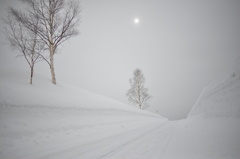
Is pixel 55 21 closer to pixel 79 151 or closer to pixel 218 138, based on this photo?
pixel 79 151

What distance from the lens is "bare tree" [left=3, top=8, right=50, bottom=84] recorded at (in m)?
8.40

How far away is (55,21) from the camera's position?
951 cm

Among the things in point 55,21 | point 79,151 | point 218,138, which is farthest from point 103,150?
point 55,21

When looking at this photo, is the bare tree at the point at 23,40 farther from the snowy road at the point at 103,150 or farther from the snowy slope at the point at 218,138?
the snowy slope at the point at 218,138

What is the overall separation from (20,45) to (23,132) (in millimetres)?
9498

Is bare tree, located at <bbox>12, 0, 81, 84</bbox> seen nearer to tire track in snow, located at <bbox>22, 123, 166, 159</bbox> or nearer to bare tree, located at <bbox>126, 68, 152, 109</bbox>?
tire track in snow, located at <bbox>22, 123, 166, 159</bbox>

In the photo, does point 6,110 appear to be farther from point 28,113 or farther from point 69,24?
point 69,24

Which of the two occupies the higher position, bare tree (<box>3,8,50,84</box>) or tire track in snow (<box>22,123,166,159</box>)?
bare tree (<box>3,8,50,84</box>)

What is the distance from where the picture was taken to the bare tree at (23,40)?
8396 millimetres

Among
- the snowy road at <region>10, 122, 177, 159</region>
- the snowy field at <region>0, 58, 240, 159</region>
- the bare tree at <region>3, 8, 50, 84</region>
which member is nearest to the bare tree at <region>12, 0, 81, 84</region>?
the bare tree at <region>3, 8, 50, 84</region>

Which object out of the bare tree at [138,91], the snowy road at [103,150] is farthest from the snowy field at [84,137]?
the bare tree at [138,91]

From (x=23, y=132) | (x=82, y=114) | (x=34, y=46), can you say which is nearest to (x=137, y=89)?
(x=82, y=114)

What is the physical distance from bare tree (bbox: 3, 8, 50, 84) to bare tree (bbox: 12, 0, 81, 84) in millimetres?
563

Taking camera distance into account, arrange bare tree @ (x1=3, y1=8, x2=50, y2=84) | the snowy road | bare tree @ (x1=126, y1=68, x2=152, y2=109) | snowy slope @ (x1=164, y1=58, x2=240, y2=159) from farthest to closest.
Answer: bare tree @ (x1=126, y1=68, x2=152, y2=109)
bare tree @ (x1=3, y1=8, x2=50, y2=84)
the snowy road
snowy slope @ (x1=164, y1=58, x2=240, y2=159)
